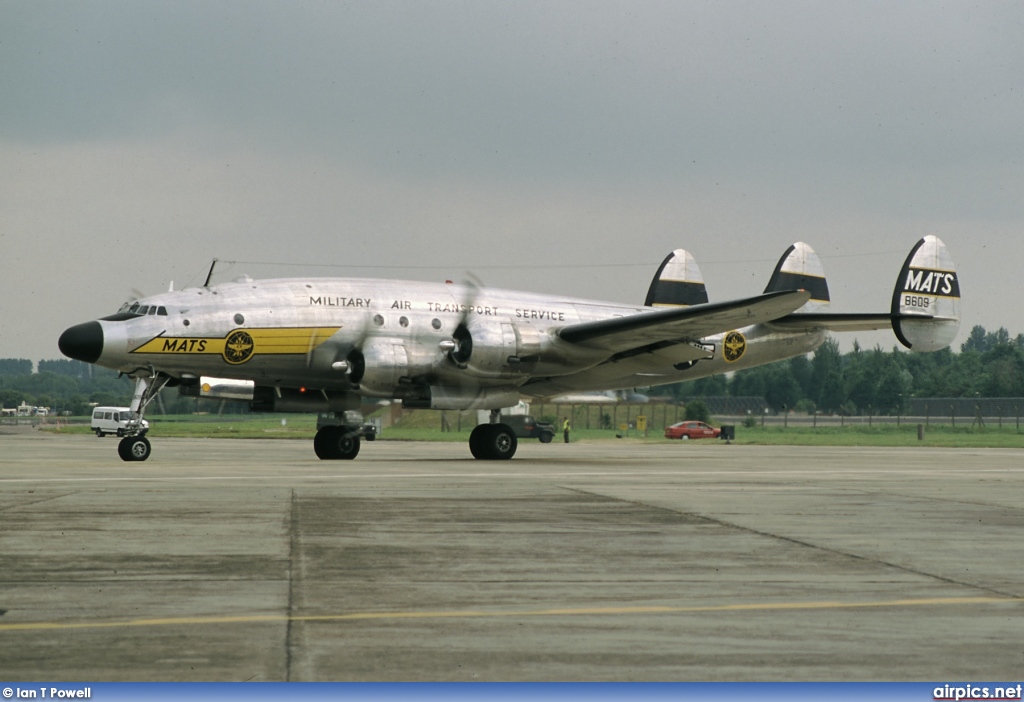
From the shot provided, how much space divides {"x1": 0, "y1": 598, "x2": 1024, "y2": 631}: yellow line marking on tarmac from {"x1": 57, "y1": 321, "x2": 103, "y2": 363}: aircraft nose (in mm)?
18129

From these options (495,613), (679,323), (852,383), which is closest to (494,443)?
(679,323)

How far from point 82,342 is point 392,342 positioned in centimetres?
687

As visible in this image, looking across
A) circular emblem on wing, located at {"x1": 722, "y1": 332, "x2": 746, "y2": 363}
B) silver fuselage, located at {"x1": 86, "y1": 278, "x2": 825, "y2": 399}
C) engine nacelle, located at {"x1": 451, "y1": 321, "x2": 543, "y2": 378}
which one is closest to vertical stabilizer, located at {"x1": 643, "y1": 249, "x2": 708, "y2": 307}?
circular emblem on wing, located at {"x1": 722, "y1": 332, "x2": 746, "y2": 363}

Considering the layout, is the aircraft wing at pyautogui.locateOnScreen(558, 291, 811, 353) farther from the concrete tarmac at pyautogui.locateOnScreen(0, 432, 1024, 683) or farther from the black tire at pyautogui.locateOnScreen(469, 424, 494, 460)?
the concrete tarmac at pyautogui.locateOnScreen(0, 432, 1024, 683)

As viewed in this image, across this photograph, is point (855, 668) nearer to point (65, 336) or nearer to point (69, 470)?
point (69, 470)

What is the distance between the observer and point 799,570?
853 cm

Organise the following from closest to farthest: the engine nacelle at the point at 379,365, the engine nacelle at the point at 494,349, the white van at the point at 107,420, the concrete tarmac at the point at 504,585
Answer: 1. the concrete tarmac at the point at 504,585
2. the engine nacelle at the point at 379,365
3. the engine nacelle at the point at 494,349
4. the white van at the point at 107,420

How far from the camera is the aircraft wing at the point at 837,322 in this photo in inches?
1144

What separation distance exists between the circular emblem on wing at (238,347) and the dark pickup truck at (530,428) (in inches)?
1176

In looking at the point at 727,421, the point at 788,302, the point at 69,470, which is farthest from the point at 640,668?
the point at 727,421

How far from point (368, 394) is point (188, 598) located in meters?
19.0

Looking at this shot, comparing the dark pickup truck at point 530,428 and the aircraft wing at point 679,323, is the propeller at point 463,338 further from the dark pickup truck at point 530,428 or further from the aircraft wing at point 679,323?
the dark pickup truck at point 530,428

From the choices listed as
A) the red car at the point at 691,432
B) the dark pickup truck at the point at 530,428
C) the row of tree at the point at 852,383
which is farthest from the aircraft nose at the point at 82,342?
the row of tree at the point at 852,383

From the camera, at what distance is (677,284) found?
111 feet
